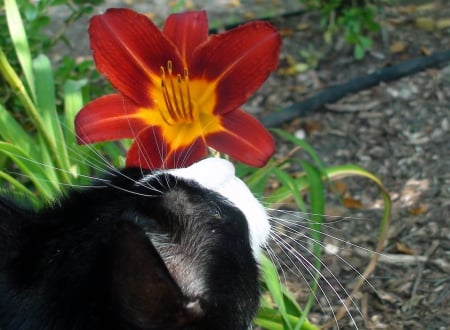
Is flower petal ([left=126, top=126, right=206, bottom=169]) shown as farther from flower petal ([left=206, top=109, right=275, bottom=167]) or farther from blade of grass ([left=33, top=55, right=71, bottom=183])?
blade of grass ([left=33, top=55, right=71, bottom=183])

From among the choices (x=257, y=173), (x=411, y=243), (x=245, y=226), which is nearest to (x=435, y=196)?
(x=411, y=243)

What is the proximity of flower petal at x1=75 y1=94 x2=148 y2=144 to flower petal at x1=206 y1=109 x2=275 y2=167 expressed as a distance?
190mm

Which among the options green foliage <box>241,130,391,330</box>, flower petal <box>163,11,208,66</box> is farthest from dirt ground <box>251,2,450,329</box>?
flower petal <box>163,11,208,66</box>

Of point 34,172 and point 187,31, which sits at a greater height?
point 187,31

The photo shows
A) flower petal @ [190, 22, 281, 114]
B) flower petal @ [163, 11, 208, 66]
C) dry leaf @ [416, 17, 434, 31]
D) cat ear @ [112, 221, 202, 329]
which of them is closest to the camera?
cat ear @ [112, 221, 202, 329]

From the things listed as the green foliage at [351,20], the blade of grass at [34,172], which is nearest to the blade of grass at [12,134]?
the blade of grass at [34,172]

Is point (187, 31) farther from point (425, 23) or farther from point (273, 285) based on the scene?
point (425, 23)

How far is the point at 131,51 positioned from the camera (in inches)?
73.0

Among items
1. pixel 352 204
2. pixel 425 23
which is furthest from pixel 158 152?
pixel 425 23

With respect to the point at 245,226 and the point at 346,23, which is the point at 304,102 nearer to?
the point at 346,23

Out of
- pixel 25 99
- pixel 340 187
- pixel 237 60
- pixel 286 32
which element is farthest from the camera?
pixel 286 32

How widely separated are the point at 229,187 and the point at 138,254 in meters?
0.47

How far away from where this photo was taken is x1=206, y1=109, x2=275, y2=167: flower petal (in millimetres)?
1871

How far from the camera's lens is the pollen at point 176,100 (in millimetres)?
1892
